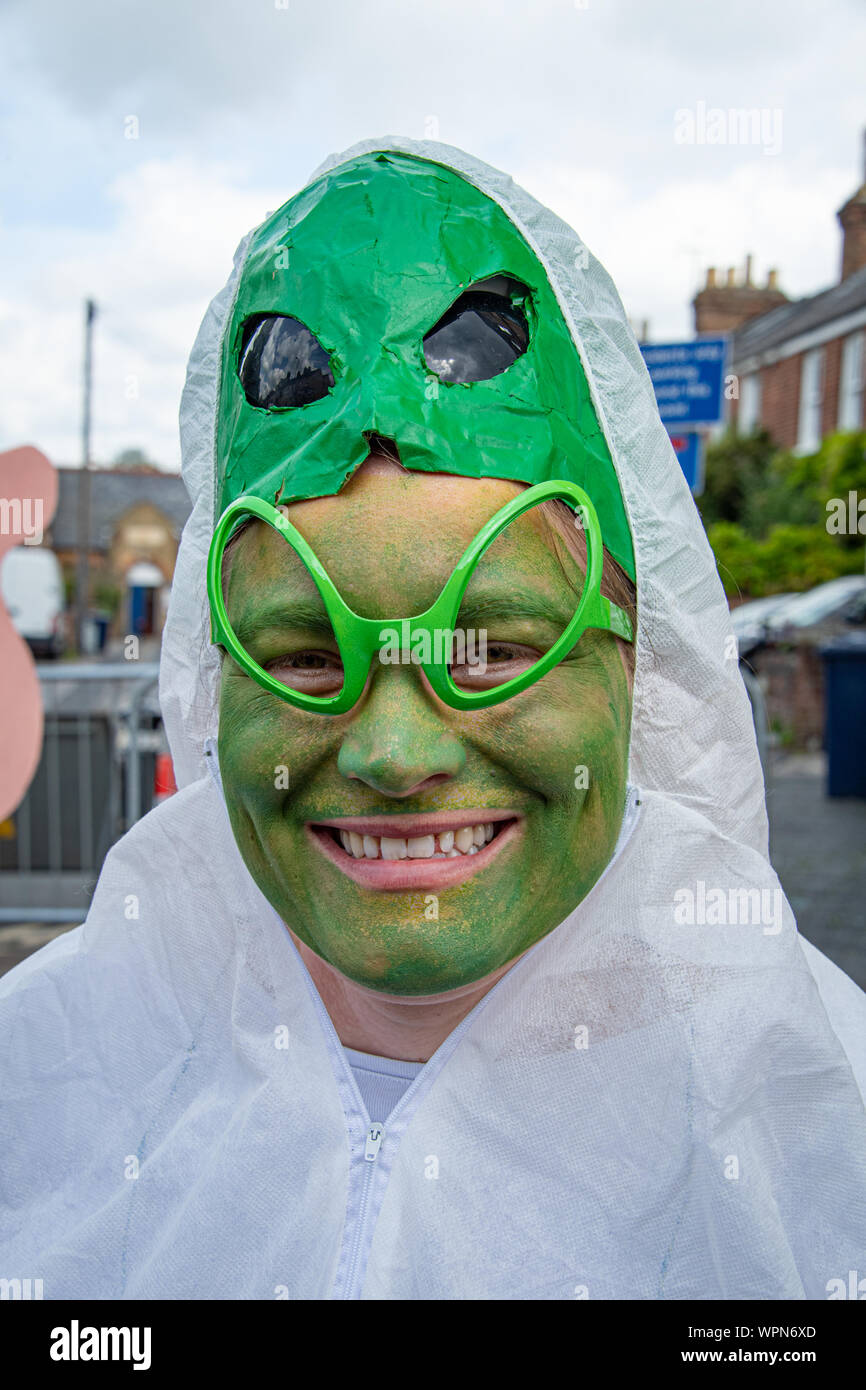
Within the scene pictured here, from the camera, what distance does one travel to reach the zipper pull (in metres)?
1.54

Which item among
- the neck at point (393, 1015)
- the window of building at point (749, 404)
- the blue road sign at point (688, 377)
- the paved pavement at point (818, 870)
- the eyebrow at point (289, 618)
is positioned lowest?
the paved pavement at point (818, 870)

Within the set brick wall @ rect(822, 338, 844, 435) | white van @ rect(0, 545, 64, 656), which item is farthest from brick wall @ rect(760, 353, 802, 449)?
white van @ rect(0, 545, 64, 656)

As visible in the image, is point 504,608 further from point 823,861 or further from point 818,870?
point 823,861

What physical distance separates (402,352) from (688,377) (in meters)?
4.95

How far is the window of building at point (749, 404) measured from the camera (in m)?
25.9

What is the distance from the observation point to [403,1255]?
1479 millimetres

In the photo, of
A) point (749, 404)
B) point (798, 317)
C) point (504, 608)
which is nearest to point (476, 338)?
point (504, 608)

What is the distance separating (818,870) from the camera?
7516 mm

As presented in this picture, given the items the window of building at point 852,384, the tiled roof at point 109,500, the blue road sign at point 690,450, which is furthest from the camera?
the tiled roof at point 109,500

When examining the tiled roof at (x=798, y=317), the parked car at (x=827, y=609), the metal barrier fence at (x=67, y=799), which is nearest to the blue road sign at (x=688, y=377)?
the metal barrier fence at (x=67, y=799)

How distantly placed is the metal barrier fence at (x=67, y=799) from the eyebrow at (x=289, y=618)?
4.35m

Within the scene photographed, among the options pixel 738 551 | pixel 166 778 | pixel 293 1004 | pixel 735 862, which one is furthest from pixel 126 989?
pixel 738 551

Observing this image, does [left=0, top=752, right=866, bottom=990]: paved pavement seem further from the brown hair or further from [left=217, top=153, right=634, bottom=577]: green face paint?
[left=217, top=153, right=634, bottom=577]: green face paint

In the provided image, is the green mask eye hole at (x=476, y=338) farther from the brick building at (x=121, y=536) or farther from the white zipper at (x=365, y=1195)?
the brick building at (x=121, y=536)
